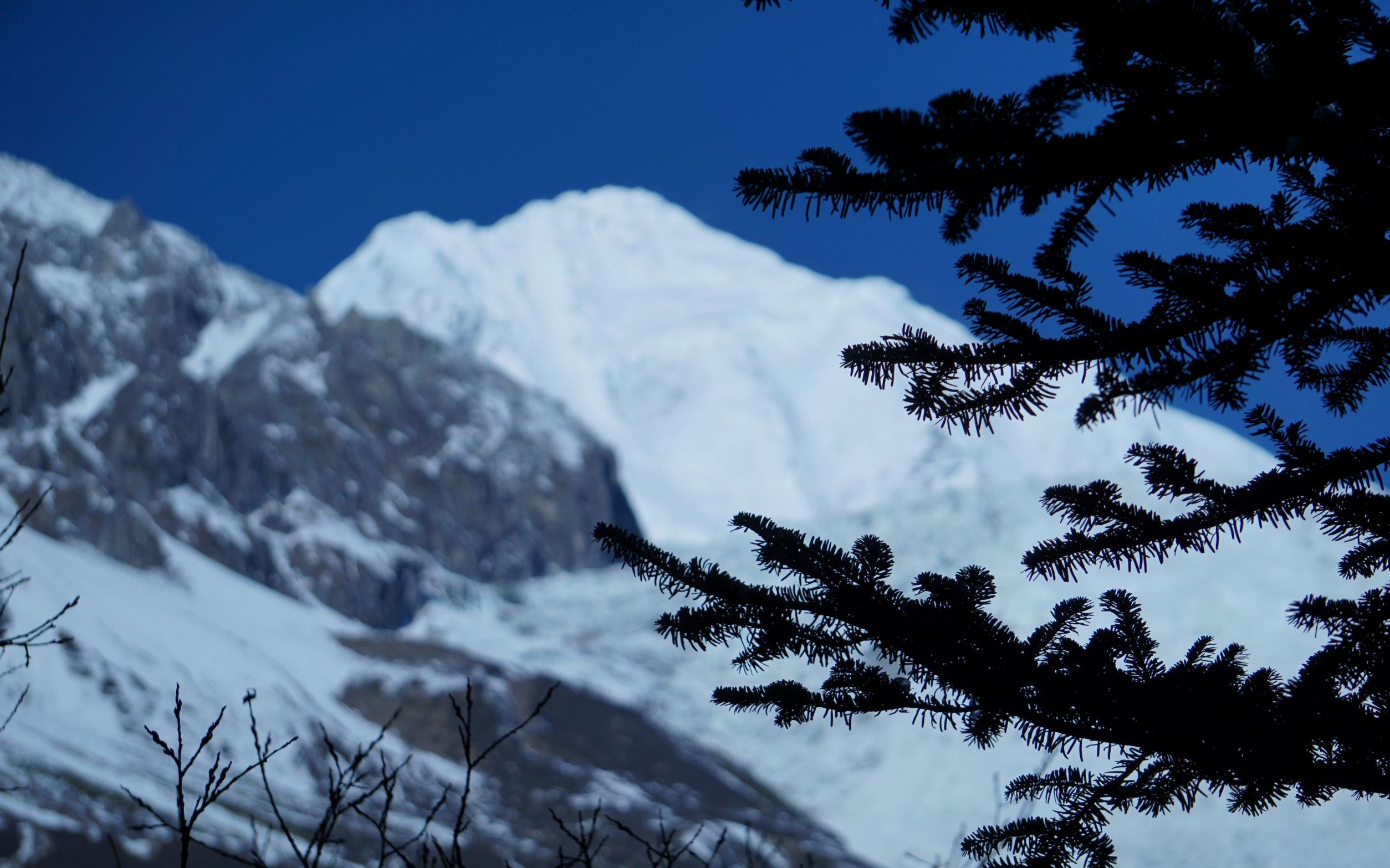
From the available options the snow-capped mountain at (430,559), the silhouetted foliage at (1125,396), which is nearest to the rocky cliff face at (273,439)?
the snow-capped mountain at (430,559)

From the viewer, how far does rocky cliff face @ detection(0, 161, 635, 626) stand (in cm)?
13125

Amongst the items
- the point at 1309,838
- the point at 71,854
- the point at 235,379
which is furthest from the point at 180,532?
the point at 1309,838

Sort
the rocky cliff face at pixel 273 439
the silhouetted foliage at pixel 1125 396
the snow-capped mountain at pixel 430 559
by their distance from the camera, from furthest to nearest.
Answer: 1. the rocky cliff face at pixel 273 439
2. the snow-capped mountain at pixel 430 559
3. the silhouetted foliage at pixel 1125 396

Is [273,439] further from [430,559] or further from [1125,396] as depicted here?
[1125,396]

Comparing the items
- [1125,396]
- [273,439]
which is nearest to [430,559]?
[273,439]

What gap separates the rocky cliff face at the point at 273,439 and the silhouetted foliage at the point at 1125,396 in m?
125

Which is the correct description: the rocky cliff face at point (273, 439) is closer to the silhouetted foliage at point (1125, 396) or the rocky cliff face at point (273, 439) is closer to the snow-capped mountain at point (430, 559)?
the snow-capped mountain at point (430, 559)

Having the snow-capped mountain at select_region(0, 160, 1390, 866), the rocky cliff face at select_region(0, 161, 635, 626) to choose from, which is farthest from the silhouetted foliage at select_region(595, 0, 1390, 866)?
the rocky cliff face at select_region(0, 161, 635, 626)

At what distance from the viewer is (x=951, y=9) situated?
8.09 ft

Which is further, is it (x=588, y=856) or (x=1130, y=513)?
(x=588, y=856)

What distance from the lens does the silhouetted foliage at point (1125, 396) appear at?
2.32 m

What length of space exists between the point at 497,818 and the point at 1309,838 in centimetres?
5381

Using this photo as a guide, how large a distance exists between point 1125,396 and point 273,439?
514 feet

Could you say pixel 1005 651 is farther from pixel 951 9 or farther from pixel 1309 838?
pixel 1309 838
